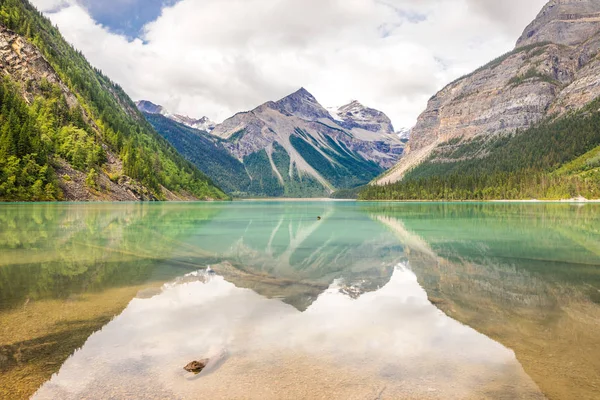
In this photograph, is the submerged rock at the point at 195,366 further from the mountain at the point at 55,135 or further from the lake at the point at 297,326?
the mountain at the point at 55,135

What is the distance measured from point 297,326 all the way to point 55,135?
410 ft

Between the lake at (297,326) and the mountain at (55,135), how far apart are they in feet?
271

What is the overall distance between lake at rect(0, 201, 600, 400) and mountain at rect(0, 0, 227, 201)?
82.5m

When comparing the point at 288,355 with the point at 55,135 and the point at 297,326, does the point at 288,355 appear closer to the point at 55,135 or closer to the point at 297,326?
the point at 297,326

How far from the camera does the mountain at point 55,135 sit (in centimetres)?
8912

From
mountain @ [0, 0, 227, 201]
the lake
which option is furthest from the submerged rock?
mountain @ [0, 0, 227, 201]

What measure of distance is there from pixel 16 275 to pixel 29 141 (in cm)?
9291

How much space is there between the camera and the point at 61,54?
16538 centimetres

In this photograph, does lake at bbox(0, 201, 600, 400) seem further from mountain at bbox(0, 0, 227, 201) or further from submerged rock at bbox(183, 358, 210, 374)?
mountain at bbox(0, 0, 227, 201)

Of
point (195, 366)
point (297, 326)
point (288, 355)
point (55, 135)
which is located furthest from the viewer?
point (55, 135)

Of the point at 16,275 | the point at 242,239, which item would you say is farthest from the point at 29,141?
the point at 16,275

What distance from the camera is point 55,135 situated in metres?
112

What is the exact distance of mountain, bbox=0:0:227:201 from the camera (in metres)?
89.1

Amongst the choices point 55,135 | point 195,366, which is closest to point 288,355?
point 195,366
